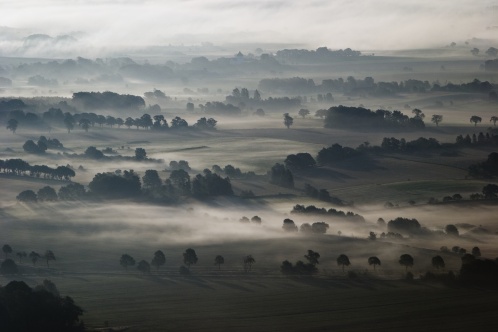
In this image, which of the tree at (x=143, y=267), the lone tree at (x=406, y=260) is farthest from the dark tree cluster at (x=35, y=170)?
the lone tree at (x=406, y=260)

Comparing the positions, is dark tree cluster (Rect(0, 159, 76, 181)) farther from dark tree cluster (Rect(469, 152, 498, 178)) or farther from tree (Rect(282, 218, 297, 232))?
dark tree cluster (Rect(469, 152, 498, 178))

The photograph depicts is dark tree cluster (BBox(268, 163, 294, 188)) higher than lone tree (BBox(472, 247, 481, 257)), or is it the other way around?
dark tree cluster (BBox(268, 163, 294, 188))

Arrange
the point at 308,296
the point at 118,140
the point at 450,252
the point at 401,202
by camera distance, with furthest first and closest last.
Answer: the point at 118,140 < the point at 401,202 < the point at 450,252 < the point at 308,296

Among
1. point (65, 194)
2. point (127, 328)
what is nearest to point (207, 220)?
point (65, 194)

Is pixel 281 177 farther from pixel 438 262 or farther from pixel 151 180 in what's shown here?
pixel 438 262

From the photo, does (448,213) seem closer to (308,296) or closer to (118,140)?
(308,296)

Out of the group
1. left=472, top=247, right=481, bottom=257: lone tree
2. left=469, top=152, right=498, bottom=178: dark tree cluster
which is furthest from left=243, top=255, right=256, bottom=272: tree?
left=469, top=152, right=498, bottom=178: dark tree cluster

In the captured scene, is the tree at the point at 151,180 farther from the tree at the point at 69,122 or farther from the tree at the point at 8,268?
the tree at the point at 69,122
